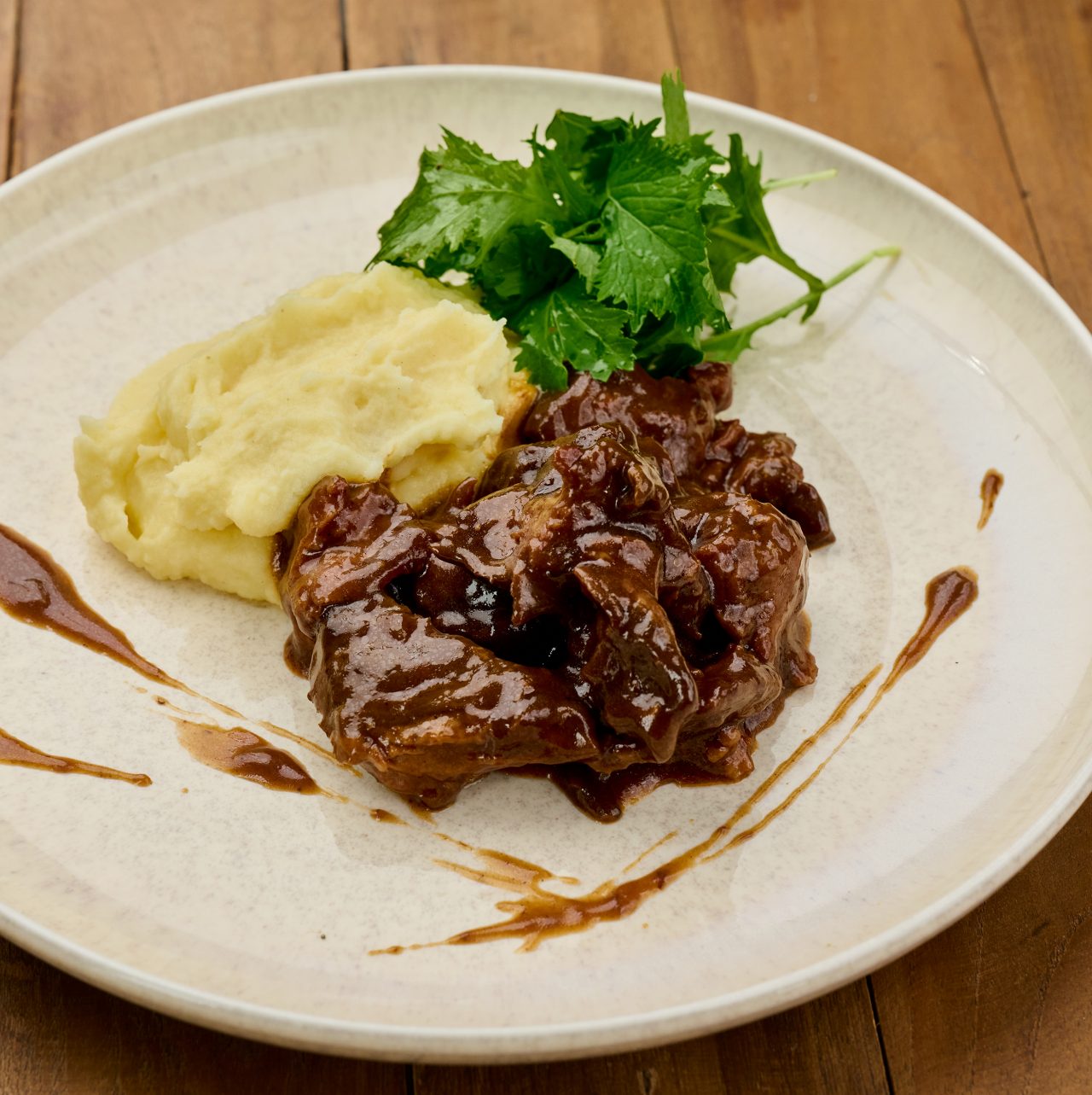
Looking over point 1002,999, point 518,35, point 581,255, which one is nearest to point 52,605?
point 581,255

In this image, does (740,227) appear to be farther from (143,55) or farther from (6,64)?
(6,64)

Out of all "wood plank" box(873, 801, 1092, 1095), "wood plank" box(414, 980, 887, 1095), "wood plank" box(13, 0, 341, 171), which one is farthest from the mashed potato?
"wood plank" box(13, 0, 341, 171)

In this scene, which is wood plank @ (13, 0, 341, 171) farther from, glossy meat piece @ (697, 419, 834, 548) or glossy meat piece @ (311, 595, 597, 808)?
glossy meat piece @ (311, 595, 597, 808)

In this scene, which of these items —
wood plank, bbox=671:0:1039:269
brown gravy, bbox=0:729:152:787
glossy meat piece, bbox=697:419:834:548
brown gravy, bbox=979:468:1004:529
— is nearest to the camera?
brown gravy, bbox=0:729:152:787

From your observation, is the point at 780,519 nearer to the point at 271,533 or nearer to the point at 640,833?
the point at 640,833

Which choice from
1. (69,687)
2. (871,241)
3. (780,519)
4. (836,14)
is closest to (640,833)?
(780,519)

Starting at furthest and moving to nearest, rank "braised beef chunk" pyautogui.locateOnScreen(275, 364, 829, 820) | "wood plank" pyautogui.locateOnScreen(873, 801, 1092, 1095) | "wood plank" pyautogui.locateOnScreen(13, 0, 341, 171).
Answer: "wood plank" pyautogui.locateOnScreen(13, 0, 341, 171) → "braised beef chunk" pyautogui.locateOnScreen(275, 364, 829, 820) → "wood plank" pyautogui.locateOnScreen(873, 801, 1092, 1095)
